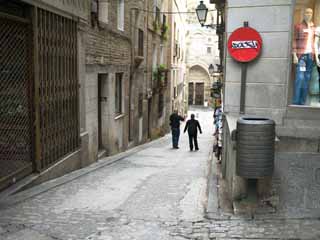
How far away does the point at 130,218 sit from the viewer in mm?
5180

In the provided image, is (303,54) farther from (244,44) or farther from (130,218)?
(130,218)

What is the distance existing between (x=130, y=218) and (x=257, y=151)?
1.89m

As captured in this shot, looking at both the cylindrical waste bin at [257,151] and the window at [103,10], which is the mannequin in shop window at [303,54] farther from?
the window at [103,10]

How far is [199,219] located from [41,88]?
3.85m

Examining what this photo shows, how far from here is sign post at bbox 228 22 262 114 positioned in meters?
6.89

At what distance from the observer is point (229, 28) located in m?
7.12

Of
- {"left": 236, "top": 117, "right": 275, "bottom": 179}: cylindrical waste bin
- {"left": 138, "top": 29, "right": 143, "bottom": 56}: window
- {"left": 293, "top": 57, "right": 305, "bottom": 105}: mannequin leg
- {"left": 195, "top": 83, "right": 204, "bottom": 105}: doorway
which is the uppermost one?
{"left": 138, "top": 29, "right": 143, "bottom": 56}: window

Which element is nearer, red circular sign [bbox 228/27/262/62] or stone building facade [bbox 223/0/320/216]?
stone building facade [bbox 223/0/320/216]

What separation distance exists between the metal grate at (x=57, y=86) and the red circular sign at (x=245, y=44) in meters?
3.41

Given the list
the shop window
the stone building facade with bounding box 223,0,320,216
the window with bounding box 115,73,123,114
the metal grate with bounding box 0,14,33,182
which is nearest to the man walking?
the window with bounding box 115,73,123,114

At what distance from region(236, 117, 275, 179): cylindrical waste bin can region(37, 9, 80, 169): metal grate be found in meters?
3.90

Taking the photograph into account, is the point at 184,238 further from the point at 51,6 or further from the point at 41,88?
the point at 51,6

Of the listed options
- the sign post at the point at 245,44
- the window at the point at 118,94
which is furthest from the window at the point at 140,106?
the sign post at the point at 245,44

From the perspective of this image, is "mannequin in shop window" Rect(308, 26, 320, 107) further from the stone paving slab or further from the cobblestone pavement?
the stone paving slab
